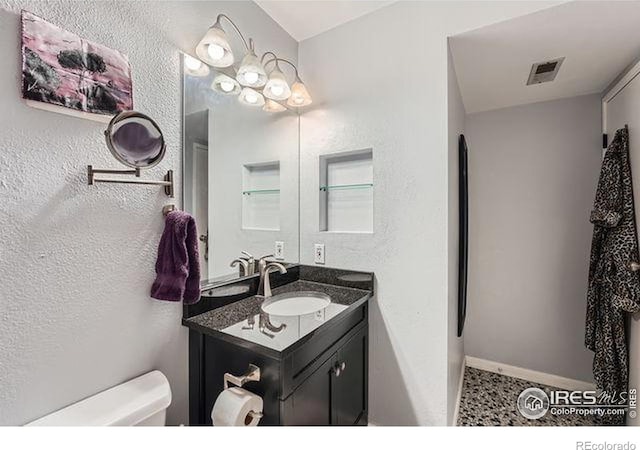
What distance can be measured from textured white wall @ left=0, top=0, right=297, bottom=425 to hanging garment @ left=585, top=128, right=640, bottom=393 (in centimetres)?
220

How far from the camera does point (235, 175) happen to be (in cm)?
156

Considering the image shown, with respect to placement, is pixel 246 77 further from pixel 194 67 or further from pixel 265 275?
pixel 265 275

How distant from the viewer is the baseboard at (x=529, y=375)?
2.00 meters

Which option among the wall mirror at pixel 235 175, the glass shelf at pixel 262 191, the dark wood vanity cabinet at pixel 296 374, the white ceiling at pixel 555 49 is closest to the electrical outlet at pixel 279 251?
the wall mirror at pixel 235 175

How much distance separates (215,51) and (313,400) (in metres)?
1.54

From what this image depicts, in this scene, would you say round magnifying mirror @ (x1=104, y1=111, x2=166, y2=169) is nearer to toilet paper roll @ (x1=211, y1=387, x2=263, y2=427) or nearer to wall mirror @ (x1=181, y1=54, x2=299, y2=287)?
wall mirror @ (x1=181, y1=54, x2=299, y2=287)

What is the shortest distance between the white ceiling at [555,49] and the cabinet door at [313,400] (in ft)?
5.62

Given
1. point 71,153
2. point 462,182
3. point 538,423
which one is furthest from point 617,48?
point 71,153

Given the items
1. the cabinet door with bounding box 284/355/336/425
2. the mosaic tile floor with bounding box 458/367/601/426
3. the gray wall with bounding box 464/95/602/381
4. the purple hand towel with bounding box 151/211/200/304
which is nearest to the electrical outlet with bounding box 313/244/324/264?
the cabinet door with bounding box 284/355/336/425

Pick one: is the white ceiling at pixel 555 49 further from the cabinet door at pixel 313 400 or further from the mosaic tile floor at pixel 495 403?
the mosaic tile floor at pixel 495 403

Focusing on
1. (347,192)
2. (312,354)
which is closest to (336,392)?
(312,354)

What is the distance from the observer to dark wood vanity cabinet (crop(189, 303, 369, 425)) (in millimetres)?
974
